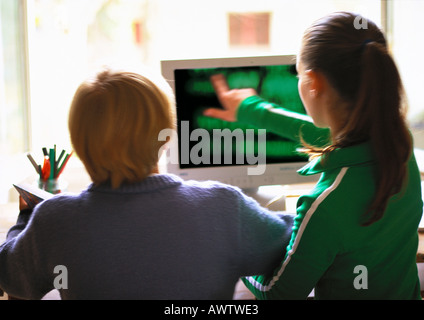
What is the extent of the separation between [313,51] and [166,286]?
516mm

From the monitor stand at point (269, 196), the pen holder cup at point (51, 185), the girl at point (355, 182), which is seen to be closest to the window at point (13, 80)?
the pen holder cup at point (51, 185)

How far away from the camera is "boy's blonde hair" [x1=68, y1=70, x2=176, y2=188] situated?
0.99m

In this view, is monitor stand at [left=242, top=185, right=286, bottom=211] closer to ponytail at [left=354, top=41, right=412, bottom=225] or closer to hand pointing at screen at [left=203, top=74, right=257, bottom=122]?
hand pointing at screen at [left=203, top=74, right=257, bottom=122]

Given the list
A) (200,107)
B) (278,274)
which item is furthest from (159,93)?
(200,107)

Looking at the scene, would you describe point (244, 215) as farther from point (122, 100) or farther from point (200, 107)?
point (200, 107)

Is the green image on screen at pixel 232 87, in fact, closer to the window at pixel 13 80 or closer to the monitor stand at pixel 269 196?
the monitor stand at pixel 269 196

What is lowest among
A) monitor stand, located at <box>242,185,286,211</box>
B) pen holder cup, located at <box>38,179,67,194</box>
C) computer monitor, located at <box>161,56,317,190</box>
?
monitor stand, located at <box>242,185,286,211</box>

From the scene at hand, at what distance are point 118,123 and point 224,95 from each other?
0.71 metres

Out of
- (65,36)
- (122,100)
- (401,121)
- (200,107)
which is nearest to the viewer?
(122,100)

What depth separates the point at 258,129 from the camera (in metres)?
1.74

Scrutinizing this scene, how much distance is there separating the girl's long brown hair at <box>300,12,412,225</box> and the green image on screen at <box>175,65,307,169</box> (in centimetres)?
63

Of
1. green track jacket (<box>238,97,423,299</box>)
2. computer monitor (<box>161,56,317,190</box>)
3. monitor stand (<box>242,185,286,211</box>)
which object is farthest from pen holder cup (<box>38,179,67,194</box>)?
green track jacket (<box>238,97,423,299</box>)

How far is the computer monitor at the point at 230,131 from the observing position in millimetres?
1715

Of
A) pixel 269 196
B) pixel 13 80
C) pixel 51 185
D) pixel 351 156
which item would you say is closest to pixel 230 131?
pixel 269 196
